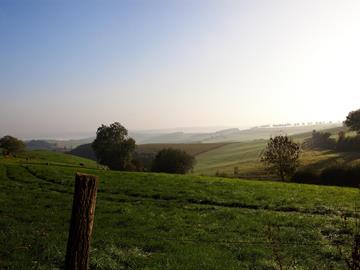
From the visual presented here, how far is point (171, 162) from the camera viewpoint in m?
107

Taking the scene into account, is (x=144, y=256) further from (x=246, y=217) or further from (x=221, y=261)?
(x=246, y=217)

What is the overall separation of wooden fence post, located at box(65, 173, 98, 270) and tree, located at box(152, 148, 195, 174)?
9822 centimetres

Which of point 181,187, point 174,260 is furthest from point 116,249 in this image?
point 181,187

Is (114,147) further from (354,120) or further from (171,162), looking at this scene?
(354,120)

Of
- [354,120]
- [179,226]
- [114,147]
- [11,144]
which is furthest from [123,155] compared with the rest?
[179,226]

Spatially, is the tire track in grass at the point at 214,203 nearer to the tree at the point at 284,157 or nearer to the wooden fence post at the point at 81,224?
the wooden fence post at the point at 81,224

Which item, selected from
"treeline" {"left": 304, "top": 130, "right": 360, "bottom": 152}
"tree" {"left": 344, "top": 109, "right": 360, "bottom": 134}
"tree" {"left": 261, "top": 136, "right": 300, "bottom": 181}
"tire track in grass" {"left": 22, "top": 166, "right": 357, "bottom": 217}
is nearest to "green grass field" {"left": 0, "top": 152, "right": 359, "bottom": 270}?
"tire track in grass" {"left": 22, "top": 166, "right": 357, "bottom": 217}

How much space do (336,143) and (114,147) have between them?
72.9 meters

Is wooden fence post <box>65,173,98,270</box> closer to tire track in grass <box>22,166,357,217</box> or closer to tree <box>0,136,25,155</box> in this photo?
tire track in grass <box>22,166,357,217</box>

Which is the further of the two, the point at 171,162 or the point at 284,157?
the point at 171,162

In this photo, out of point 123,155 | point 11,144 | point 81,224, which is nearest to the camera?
point 81,224

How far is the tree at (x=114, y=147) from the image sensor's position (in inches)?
4267

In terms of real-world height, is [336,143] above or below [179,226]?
above

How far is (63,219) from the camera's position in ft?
82.1
